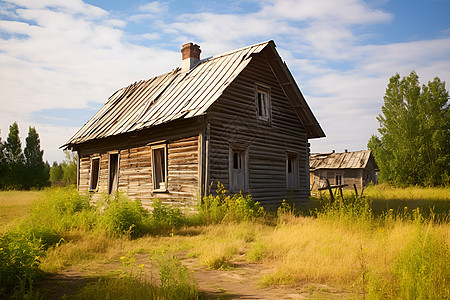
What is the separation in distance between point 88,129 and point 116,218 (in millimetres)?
9799

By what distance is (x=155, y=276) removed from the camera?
217 inches

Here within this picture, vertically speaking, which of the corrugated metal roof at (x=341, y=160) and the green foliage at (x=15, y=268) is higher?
the corrugated metal roof at (x=341, y=160)

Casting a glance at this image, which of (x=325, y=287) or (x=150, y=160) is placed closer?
(x=325, y=287)

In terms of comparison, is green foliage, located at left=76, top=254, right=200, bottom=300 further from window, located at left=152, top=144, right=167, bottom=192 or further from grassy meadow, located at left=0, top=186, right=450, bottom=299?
window, located at left=152, top=144, right=167, bottom=192

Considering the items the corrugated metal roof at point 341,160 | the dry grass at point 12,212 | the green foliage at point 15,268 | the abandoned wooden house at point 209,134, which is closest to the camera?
the green foliage at point 15,268

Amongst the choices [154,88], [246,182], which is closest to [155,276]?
[246,182]

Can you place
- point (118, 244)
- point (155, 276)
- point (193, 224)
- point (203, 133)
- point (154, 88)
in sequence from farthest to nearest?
point (154, 88) → point (203, 133) → point (193, 224) → point (118, 244) → point (155, 276)

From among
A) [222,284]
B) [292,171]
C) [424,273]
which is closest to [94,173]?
[292,171]

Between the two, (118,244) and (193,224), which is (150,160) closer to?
(193,224)

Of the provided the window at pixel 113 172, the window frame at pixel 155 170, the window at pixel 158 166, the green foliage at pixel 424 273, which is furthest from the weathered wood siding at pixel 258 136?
the green foliage at pixel 424 273

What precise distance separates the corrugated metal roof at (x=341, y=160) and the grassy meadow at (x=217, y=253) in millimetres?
24870

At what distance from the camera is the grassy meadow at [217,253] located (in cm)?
438

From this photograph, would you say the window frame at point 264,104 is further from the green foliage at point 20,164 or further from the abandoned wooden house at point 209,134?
the green foliage at point 20,164

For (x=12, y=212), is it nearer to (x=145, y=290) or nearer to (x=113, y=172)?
(x=113, y=172)
